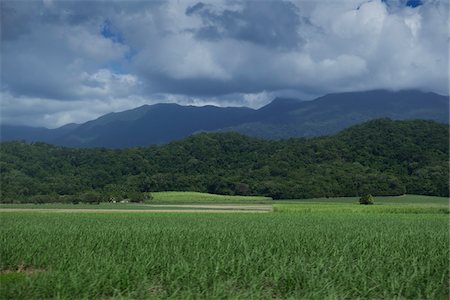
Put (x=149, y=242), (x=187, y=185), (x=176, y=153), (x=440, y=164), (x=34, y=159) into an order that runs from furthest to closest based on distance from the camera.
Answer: (x=176, y=153) < (x=34, y=159) < (x=187, y=185) < (x=440, y=164) < (x=149, y=242)

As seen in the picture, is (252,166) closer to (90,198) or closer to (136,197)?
(136,197)

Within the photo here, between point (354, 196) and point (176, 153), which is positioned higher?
point (176, 153)

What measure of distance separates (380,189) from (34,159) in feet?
235

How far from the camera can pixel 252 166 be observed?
120812 millimetres

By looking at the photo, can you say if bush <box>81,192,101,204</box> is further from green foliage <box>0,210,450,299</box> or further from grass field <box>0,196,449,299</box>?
green foliage <box>0,210,450,299</box>

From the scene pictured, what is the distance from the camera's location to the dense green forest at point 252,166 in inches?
3671

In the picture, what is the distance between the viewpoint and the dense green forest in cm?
9325

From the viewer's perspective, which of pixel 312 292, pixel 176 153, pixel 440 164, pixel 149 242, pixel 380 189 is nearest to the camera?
pixel 312 292

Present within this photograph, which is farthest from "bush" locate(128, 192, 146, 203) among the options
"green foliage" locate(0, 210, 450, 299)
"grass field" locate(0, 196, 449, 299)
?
"green foliage" locate(0, 210, 450, 299)

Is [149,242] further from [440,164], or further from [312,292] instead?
[440,164]

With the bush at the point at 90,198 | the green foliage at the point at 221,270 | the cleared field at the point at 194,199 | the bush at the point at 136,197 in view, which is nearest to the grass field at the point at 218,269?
the green foliage at the point at 221,270

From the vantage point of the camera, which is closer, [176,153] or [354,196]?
[354,196]

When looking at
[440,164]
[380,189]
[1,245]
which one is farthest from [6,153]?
[1,245]

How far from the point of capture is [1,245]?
50.7 feet
